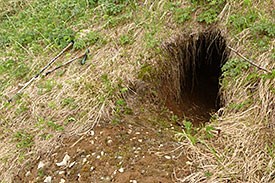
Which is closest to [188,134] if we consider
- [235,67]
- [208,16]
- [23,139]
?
[235,67]

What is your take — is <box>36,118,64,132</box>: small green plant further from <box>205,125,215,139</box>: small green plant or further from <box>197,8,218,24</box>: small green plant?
<box>197,8,218,24</box>: small green plant

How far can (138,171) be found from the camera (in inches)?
99.1

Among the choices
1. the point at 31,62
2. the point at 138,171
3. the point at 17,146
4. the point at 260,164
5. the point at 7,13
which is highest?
the point at 7,13

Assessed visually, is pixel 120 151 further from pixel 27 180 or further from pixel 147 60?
pixel 147 60

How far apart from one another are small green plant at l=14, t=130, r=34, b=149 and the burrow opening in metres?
1.30

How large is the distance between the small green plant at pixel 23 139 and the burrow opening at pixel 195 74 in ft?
4.27

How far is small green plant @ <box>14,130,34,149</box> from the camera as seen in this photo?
3.06m

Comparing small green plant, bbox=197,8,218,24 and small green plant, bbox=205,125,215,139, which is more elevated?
small green plant, bbox=197,8,218,24

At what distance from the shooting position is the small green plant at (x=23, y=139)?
10.0 feet

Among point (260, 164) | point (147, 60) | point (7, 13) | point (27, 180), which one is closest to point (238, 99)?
point (260, 164)

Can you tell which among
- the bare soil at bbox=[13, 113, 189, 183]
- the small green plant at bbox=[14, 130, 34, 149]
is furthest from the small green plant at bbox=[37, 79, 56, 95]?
the bare soil at bbox=[13, 113, 189, 183]

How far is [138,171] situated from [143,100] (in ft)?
2.76

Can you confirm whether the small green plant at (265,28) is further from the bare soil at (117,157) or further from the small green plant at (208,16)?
the bare soil at (117,157)

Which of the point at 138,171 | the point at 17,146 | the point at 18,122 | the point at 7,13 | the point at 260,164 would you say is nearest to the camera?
the point at 260,164
